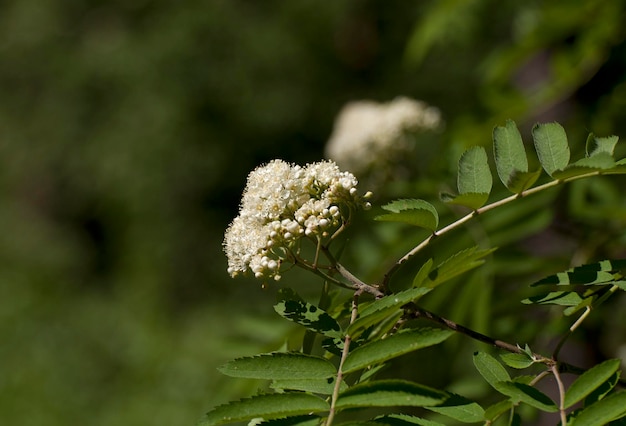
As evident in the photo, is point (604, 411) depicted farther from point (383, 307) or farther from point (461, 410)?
point (383, 307)

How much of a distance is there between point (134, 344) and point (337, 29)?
4773mm

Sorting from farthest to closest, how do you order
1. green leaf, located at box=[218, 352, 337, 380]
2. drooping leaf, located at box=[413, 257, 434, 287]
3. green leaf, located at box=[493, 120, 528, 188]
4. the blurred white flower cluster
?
the blurred white flower cluster
green leaf, located at box=[493, 120, 528, 188]
drooping leaf, located at box=[413, 257, 434, 287]
green leaf, located at box=[218, 352, 337, 380]

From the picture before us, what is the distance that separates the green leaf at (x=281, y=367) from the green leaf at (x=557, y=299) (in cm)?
35

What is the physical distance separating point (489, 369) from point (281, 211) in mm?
419

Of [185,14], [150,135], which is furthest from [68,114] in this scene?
[185,14]

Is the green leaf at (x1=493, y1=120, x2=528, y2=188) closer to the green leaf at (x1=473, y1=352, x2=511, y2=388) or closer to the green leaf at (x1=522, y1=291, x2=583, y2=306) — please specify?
the green leaf at (x1=522, y1=291, x2=583, y2=306)

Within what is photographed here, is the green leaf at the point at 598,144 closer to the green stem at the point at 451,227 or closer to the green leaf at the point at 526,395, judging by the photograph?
the green stem at the point at 451,227

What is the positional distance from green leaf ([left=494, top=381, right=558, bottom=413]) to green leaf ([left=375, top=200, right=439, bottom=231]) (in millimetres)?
281

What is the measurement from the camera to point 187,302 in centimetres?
989

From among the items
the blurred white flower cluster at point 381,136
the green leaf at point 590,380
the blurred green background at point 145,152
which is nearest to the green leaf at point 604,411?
the green leaf at point 590,380

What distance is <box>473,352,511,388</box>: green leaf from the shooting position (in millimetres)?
1195

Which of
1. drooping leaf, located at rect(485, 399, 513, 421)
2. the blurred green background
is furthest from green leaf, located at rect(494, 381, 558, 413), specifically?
the blurred green background

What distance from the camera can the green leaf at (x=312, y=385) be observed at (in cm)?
115

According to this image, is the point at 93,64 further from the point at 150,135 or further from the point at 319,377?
the point at 319,377
